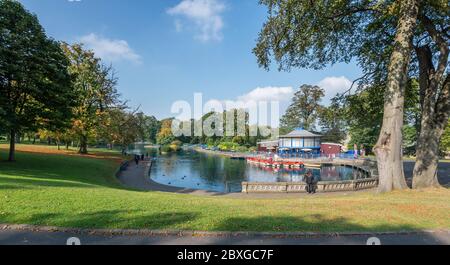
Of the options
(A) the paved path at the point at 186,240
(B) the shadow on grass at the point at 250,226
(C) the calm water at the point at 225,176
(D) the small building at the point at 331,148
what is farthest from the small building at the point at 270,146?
(A) the paved path at the point at 186,240

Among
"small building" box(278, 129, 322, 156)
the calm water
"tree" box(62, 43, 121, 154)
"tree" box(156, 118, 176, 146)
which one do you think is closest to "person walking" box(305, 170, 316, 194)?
the calm water

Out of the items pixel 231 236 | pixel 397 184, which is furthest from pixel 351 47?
pixel 231 236

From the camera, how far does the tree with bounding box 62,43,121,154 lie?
121 ft

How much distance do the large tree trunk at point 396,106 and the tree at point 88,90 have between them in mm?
35021

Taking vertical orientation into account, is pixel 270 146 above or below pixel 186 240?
→ above

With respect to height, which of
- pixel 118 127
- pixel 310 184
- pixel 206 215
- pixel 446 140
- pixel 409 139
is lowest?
pixel 310 184

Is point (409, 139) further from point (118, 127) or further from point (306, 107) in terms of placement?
point (118, 127)

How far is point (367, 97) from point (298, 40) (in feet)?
25.0

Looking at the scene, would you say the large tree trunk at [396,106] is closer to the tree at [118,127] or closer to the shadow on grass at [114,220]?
the shadow on grass at [114,220]

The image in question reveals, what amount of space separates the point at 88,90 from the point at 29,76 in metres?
22.6

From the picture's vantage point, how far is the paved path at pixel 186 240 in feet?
17.9

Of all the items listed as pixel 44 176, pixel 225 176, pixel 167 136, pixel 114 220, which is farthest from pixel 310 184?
pixel 167 136

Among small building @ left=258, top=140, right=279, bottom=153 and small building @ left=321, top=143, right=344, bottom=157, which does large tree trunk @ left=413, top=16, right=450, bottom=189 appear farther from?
small building @ left=258, top=140, right=279, bottom=153

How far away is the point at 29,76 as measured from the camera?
1806 centimetres
